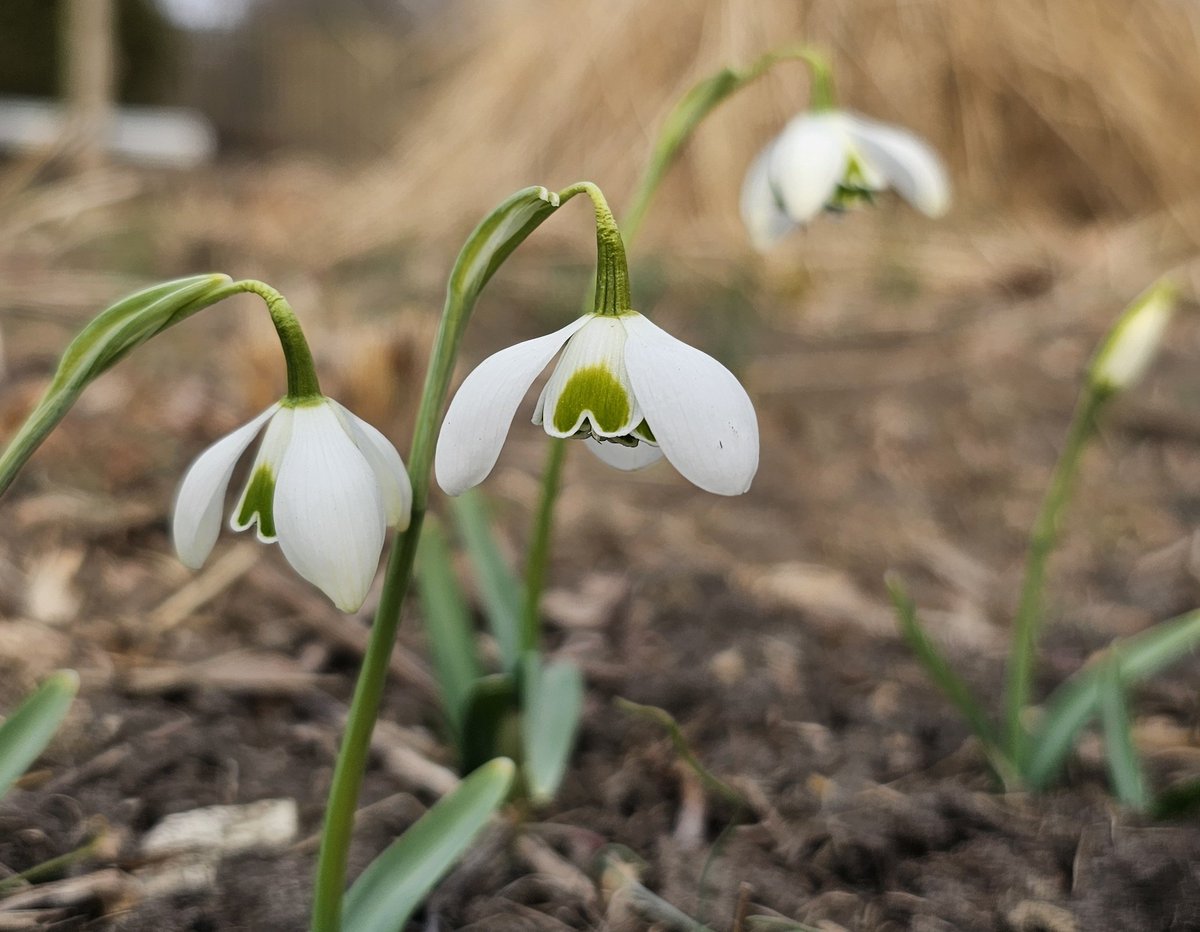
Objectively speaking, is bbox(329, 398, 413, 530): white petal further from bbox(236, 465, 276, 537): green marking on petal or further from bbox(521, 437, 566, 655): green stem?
bbox(521, 437, 566, 655): green stem

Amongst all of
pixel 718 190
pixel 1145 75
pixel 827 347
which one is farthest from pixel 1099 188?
pixel 827 347

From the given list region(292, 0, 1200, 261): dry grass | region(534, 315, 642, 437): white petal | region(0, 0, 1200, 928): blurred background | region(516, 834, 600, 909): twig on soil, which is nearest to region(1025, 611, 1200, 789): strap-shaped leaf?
region(0, 0, 1200, 928): blurred background

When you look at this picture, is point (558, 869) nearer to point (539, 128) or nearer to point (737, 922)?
point (737, 922)

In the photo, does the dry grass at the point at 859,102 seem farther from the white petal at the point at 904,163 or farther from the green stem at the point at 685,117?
the green stem at the point at 685,117

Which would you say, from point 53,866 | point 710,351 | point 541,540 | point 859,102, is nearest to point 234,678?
point 53,866

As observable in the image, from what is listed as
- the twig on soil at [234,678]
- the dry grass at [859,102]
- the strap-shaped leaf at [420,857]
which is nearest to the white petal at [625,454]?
the strap-shaped leaf at [420,857]

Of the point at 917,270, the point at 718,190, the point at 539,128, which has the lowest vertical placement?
the point at 917,270
